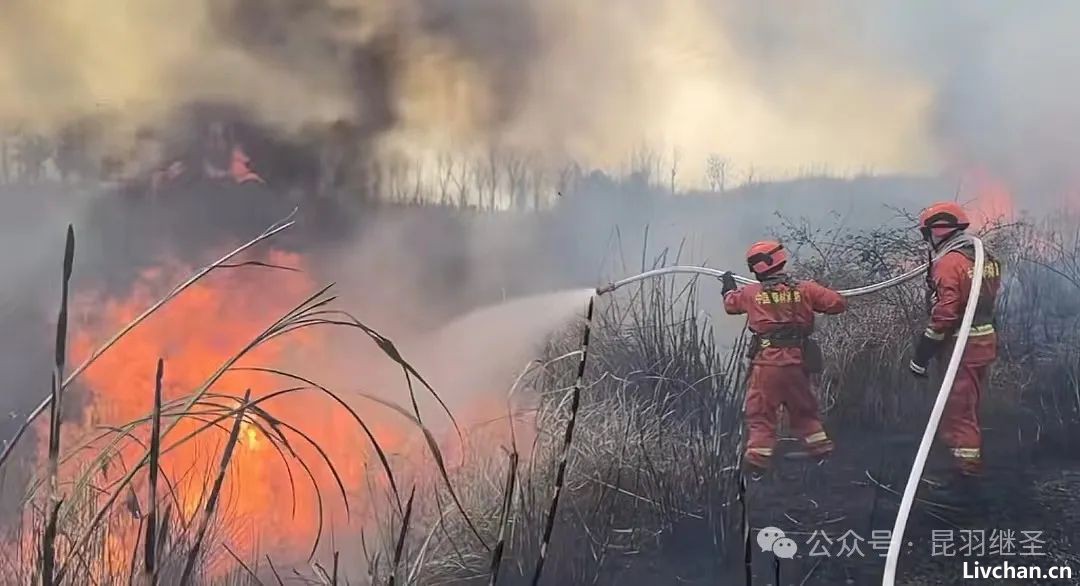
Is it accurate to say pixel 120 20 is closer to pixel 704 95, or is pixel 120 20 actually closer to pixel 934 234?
pixel 704 95

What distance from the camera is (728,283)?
5.88ft

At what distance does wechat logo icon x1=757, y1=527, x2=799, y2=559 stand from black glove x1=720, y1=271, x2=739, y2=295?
54 centimetres

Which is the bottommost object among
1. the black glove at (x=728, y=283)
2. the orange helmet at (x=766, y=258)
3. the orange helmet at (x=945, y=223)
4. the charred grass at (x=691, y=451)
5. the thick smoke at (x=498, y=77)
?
the charred grass at (x=691, y=451)

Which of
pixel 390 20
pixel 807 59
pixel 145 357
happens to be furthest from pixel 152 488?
pixel 807 59

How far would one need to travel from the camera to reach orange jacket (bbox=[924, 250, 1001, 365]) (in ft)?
5.89

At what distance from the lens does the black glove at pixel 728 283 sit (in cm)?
179

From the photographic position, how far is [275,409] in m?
1.72

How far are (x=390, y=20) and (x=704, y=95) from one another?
730 mm

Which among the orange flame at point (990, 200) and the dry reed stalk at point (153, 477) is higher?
the orange flame at point (990, 200)

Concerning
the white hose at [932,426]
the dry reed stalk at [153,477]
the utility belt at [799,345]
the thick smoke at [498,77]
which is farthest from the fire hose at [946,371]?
the dry reed stalk at [153,477]

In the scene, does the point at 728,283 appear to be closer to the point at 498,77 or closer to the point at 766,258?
the point at 766,258

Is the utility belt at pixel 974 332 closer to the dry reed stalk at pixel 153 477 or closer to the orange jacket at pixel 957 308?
the orange jacket at pixel 957 308

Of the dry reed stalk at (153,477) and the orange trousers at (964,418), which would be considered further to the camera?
the orange trousers at (964,418)

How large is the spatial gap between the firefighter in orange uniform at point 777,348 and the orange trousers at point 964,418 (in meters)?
0.28
